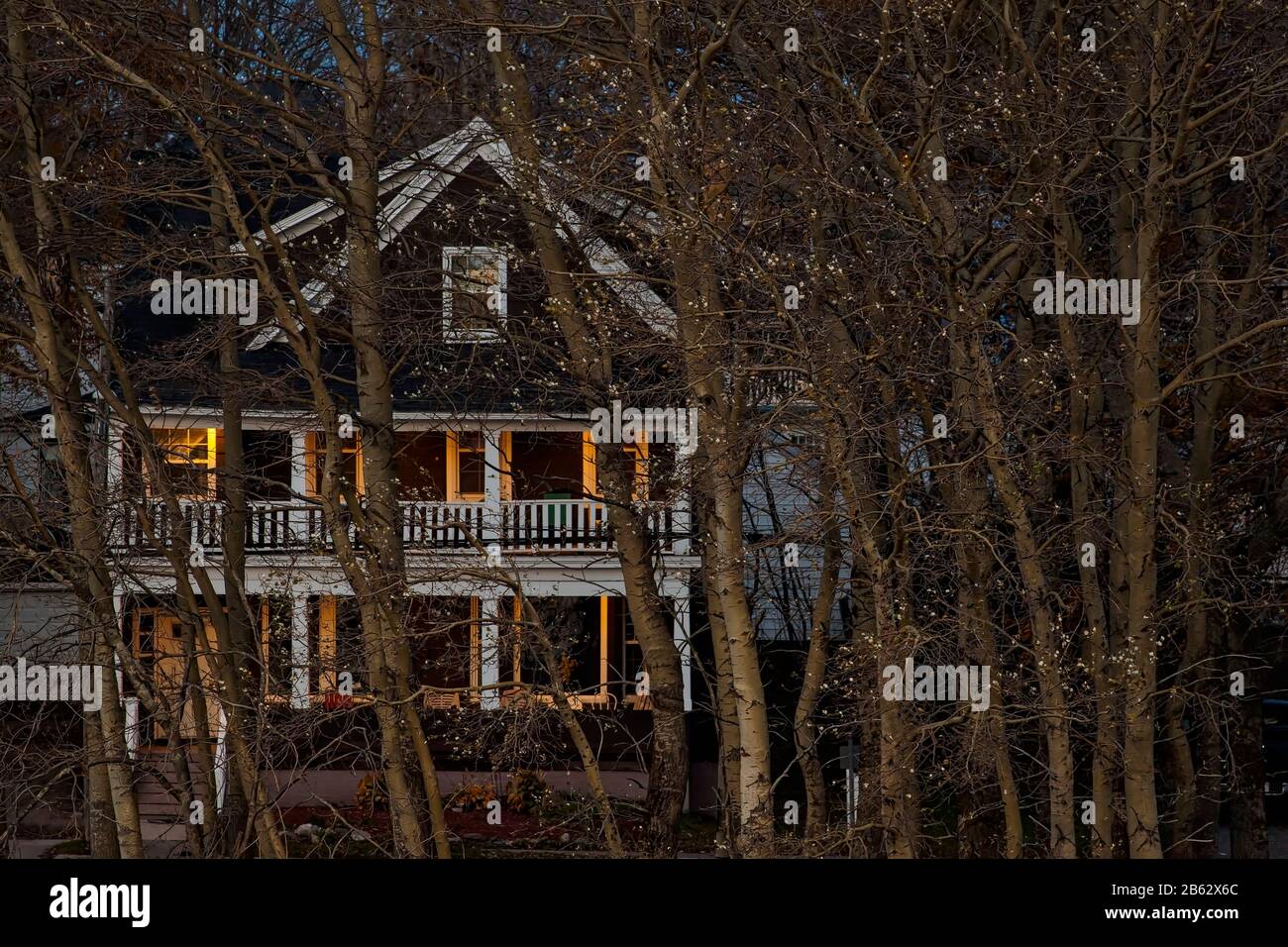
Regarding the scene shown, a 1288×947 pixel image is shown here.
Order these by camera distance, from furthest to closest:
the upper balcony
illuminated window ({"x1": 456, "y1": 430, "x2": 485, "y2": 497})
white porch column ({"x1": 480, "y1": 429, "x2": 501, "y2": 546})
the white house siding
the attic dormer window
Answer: illuminated window ({"x1": 456, "y1": 430, "x2": 485, "y2": 497})
white porch column ({"x1": 480, "y1": 429, "x2": 501, "y2": 546})
the upper balcony
the attic dormer window
the white house siding

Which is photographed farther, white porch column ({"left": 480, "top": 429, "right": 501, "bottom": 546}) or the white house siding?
white porch column ({"left": 480, "top": 429, "right": 501, "bottom": 546})

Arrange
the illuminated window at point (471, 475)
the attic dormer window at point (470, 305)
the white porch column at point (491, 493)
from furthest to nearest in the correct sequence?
the illuminated window at point (471, 475) → the white porch column at point (491, 493) → the attic dormer window at point (470, 305)

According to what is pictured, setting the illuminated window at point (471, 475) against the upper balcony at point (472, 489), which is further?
the illuminated window at point (471, 475)

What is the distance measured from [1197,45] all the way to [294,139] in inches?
336

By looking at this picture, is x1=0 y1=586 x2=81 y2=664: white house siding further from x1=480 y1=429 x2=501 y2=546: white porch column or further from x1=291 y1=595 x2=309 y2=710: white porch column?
x1=480 y1=429 x2=501 y2=546: white porch column

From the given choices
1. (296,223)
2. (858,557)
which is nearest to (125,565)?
(858,557)

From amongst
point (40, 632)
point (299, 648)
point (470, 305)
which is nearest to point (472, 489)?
point (470, 305)

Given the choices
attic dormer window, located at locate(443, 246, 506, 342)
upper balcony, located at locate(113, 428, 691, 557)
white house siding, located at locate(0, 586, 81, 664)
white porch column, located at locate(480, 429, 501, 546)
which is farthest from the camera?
white porch column, located at locate(480, 429, 501, 546)

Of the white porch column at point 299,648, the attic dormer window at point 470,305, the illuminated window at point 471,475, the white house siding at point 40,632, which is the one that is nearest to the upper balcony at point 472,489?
the illuminated window at point 471,475

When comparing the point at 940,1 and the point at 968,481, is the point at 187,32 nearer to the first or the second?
the point at 940,1

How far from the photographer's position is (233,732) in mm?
13188

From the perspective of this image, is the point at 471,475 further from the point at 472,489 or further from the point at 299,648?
the point at 299,648

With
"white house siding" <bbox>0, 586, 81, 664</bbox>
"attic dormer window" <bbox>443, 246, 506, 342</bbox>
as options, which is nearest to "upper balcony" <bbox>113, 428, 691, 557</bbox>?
"attic dormer window" <bbox>443, 246, 506, 342</bbox>

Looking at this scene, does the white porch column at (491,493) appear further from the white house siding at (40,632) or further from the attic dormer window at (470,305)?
the white house siding at (40,632)
